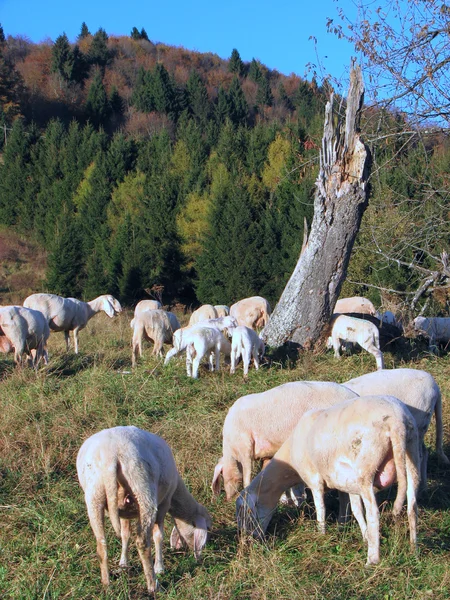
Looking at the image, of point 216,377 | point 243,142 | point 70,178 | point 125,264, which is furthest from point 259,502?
point 70,178

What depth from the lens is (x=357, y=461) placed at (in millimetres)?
4566

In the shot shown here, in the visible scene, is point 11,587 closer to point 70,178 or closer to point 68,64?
point 70,178

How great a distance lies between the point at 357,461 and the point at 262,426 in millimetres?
1536

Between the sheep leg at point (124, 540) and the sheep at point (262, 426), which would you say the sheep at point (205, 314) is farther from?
the sheep leg at point (124, 540)

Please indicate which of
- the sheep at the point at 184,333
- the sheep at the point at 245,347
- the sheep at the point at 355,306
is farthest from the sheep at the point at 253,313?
the sheep at the point at 245,347

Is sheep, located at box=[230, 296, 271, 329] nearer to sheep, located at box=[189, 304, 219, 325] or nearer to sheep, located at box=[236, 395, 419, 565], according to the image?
sheep, located at box=[189, 304, 219, 325]

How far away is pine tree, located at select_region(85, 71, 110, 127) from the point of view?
6756 cm

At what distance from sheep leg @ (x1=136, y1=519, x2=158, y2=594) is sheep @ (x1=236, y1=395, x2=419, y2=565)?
89 centimetres

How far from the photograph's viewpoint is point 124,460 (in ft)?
14.2

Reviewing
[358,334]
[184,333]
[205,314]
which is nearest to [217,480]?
[184,333]

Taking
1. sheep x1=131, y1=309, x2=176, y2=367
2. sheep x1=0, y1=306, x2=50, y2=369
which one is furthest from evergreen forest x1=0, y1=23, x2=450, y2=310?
sheep x1=0, y1=306, x2=50, y2=369

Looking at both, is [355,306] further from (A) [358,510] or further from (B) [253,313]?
(A) [358,510]

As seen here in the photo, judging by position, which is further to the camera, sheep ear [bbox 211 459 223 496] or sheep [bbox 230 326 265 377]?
sheep [bbox 230 326 265 377]

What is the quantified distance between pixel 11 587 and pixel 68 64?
79.1 m
